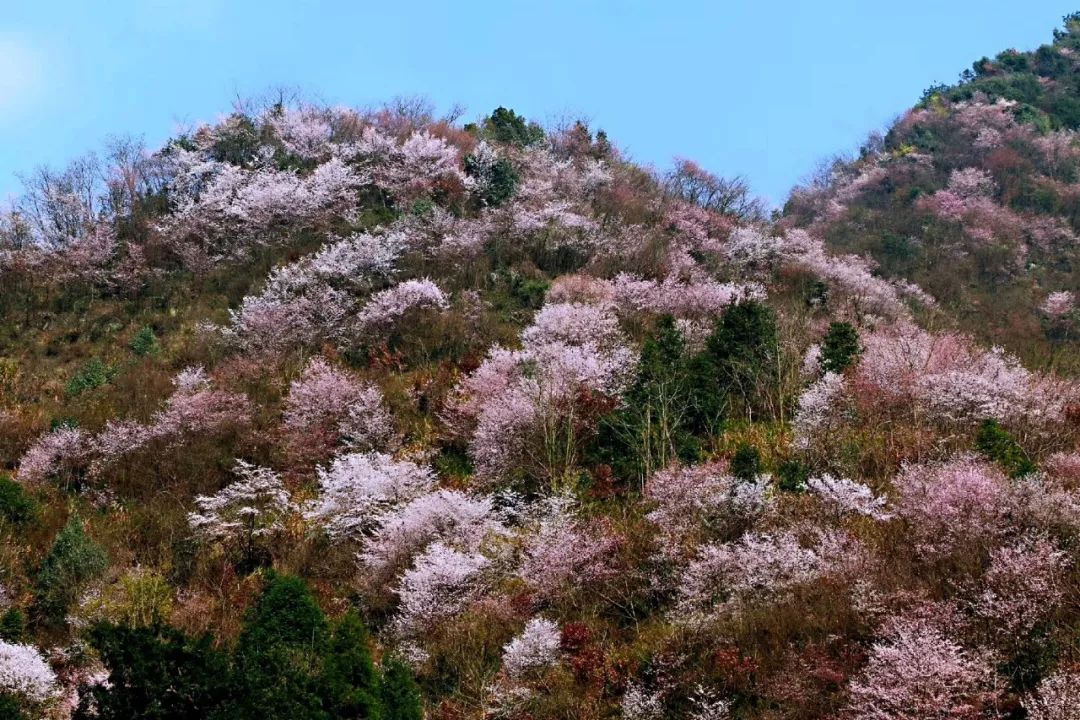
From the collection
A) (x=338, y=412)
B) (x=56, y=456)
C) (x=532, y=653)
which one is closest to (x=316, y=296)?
(x=338, y=412)

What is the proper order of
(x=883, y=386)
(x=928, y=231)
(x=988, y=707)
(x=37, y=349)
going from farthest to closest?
(x=928, y=231) → (x=37, y=349) → (x=883, y=386) → (x=988, y=707)

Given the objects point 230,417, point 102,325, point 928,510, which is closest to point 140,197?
point 102,325

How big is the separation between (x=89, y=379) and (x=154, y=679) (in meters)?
23.4

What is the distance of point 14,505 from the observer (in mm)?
26469

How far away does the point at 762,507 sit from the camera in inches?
838

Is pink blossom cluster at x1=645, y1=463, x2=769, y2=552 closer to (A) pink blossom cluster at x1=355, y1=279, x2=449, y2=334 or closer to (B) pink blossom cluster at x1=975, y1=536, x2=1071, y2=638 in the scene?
(B) pink blossom cluster at x1=975, y1=536, x2=1071, y2=638

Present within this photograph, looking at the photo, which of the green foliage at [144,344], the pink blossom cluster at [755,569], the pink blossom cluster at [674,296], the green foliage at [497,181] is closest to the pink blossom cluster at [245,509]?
the green foliage at [144,344]

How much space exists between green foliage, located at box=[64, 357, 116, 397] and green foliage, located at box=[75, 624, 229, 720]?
2234 cm

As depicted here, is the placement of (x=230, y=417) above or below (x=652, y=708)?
Result: above

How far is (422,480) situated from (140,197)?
2807 cm

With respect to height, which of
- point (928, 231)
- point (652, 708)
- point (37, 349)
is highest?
point (928, 231)

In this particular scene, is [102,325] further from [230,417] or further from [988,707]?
Answer: [988,707]

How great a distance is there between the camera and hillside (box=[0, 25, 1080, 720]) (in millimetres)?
16703

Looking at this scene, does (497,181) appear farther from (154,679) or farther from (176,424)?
(154,679)
